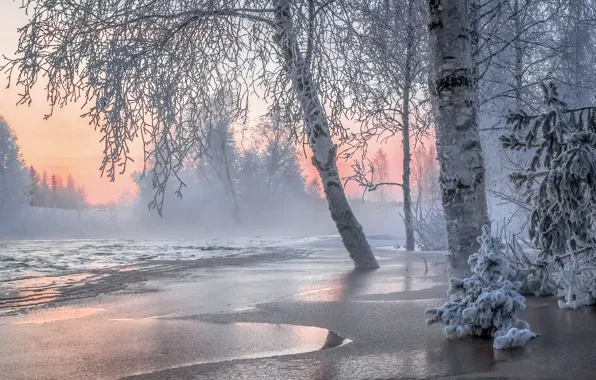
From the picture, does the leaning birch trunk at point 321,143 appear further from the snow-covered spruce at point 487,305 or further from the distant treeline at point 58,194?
the distant treeline at point 58,194

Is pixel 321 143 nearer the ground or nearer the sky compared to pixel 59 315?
nearer the sky

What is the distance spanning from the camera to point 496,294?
4.54 metres

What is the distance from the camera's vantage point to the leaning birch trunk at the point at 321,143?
9125 mm

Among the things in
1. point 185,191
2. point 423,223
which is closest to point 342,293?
point 423,223

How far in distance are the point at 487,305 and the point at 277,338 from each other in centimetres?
180

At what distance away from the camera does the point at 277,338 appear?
5324 mm

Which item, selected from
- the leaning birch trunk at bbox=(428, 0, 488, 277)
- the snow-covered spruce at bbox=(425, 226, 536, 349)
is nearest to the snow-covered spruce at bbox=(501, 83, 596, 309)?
the leaning birch trunk at bbox=(428, 0, 488, 277)

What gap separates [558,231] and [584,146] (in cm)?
119

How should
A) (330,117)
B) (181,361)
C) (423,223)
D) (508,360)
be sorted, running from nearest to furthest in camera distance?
(508,360)
(181,361)
(330,117)
(423,223)

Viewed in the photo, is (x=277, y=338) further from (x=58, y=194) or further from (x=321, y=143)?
(x=58, y=194)

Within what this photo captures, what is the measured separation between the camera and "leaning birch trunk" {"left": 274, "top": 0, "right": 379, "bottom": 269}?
912 cm

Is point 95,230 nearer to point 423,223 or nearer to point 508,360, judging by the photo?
point 423,223

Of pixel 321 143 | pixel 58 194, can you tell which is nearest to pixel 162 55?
pixel 321 143

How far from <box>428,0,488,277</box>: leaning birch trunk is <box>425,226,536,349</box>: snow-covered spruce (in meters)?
0.42
